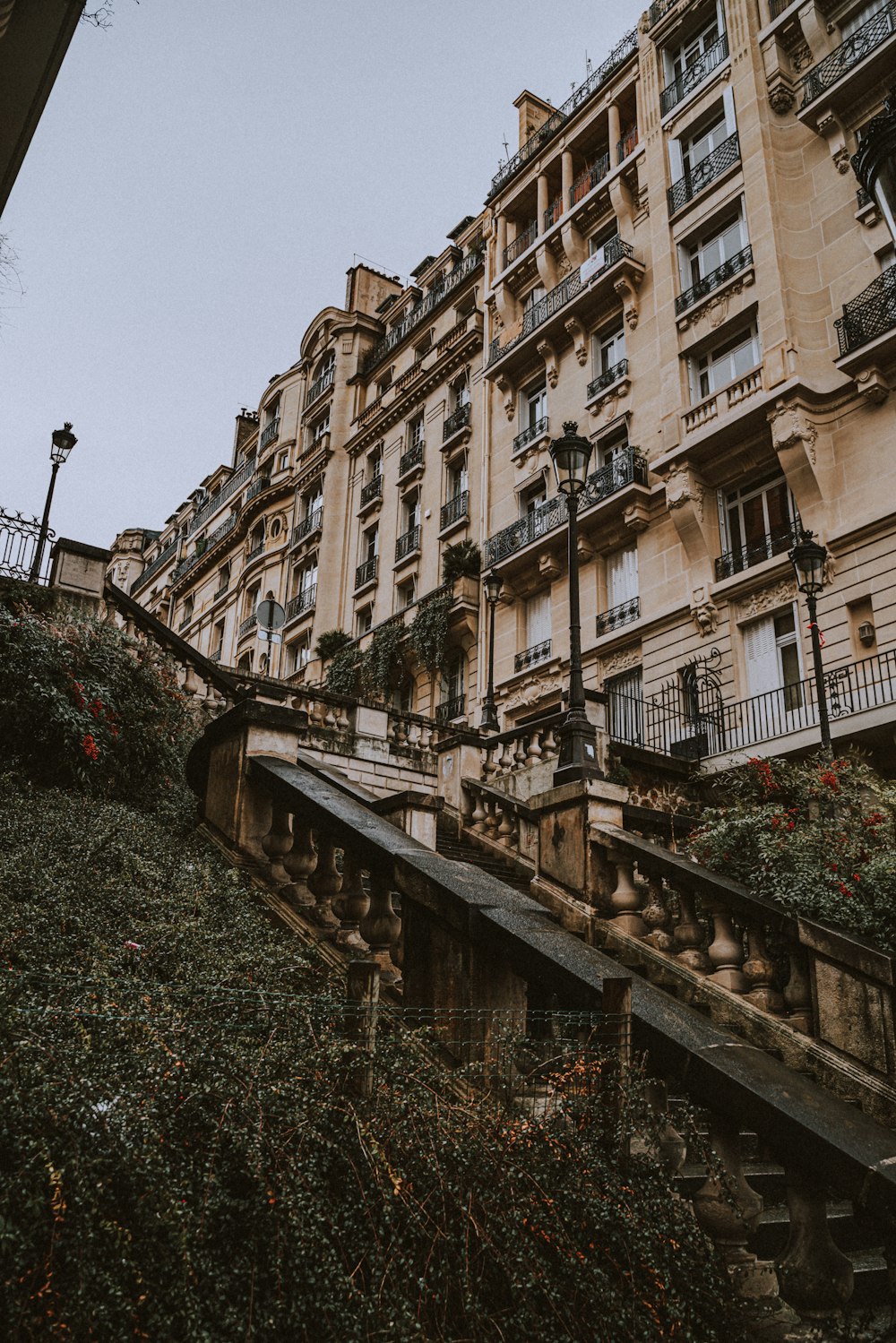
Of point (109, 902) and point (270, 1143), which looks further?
point (109, 902)

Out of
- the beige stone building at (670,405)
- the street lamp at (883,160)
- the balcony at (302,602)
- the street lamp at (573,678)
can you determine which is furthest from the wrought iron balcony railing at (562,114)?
the street lamp at (883,160)

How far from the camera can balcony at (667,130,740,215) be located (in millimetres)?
22578

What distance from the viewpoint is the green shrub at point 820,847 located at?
724 centimetres

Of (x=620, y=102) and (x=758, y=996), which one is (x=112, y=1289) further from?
(x=620, y=102)

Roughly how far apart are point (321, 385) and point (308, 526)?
22.0ft

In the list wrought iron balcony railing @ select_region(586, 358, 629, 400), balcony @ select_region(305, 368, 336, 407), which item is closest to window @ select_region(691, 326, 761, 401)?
wrought iron balcony railing @ select_region(586, 358, 629, 400)

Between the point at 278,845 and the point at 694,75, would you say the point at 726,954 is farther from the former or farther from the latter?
the point at 694,75

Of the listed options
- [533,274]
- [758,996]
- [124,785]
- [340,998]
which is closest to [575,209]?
[533,274]

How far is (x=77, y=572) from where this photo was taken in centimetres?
1127

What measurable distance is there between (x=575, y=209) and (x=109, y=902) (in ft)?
87.0

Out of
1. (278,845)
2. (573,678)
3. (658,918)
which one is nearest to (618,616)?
(573,678)

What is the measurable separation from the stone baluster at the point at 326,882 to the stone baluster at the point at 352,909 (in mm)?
221

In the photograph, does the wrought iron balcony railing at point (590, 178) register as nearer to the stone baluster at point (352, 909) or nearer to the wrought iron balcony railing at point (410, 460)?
the wrought iron balcony railing at point (410, 460)

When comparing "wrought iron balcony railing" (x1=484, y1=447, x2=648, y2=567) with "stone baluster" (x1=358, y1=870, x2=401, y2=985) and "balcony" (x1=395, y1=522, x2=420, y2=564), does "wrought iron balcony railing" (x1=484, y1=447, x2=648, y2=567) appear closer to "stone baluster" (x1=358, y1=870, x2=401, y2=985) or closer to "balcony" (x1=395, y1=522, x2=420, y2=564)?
"balcony" (x1=395, y1=522, x2=420, y2=564)
